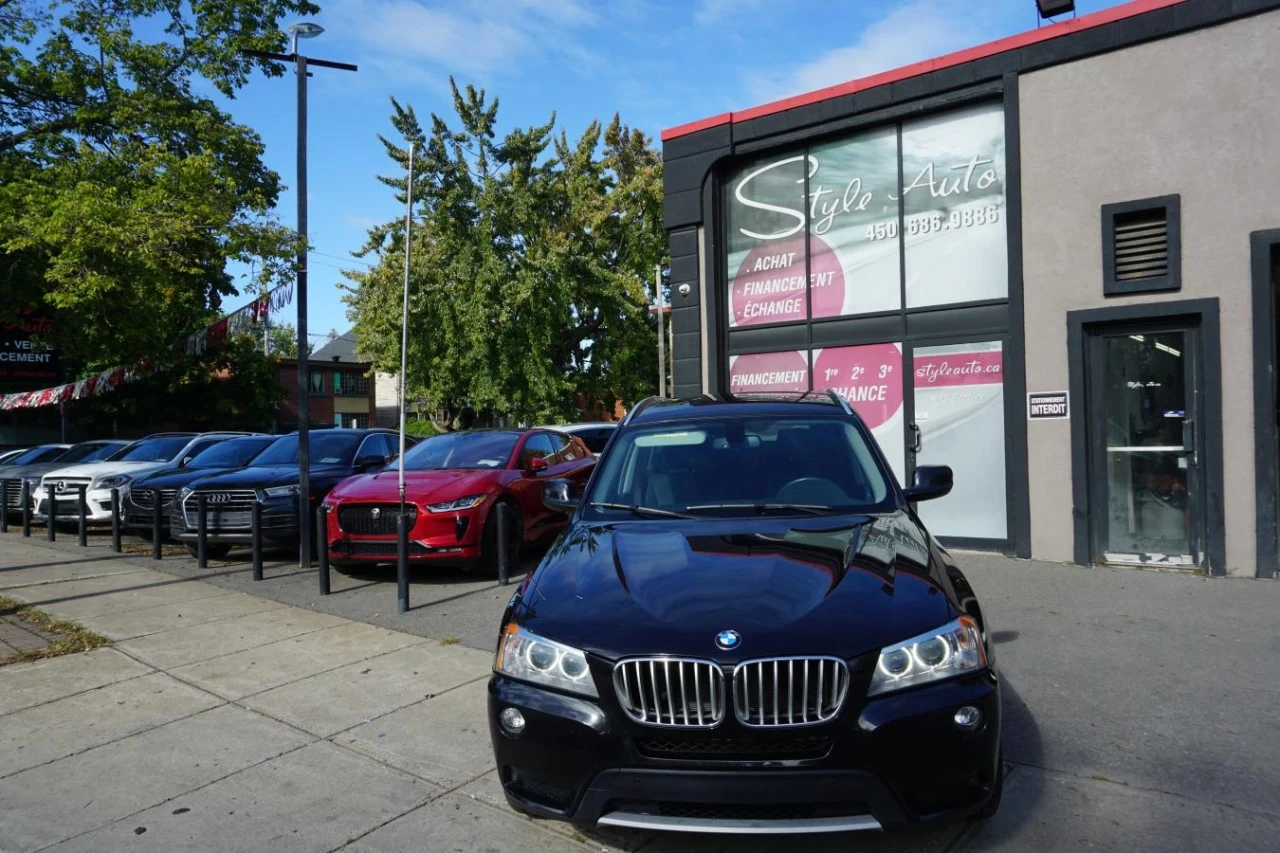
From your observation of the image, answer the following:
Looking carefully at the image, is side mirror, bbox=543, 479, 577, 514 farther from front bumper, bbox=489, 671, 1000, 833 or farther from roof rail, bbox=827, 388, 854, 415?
front bumper, bbox=489, 671, 1000, 833

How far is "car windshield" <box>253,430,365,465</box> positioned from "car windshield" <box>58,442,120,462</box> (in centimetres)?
614

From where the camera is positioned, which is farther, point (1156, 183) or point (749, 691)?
point (1156, 183)

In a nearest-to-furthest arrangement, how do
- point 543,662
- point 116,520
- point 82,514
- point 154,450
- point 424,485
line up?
1. point 543,662
2. point 424,485
3. point 116,520
4. point 82,514
5. point 154,450

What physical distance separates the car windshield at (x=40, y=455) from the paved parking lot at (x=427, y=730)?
1110 cm

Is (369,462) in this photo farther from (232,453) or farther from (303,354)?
(232,453)

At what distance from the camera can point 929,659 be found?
9.58ft

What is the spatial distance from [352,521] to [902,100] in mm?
7335

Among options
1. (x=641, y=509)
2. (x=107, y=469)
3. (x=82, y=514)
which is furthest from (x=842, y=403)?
(x=107, y=469)

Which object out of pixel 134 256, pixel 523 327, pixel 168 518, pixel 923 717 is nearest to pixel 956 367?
pixel 923 717

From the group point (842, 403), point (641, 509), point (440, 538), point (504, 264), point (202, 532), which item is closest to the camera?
point (641, 509)

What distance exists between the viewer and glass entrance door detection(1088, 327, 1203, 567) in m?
8.16

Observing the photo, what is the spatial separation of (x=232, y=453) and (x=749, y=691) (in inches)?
453

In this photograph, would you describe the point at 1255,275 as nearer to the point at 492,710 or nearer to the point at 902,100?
the point at 902,100

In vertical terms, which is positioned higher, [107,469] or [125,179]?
[125,179]
